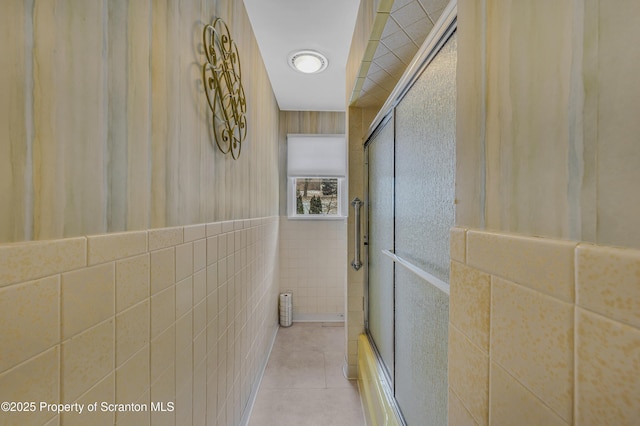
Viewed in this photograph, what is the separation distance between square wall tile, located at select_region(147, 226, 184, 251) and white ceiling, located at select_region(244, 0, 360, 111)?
1.58m

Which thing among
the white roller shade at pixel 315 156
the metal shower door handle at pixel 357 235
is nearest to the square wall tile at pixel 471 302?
the metal shower door handle at pixel 357 235

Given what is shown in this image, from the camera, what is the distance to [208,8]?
1124 mm

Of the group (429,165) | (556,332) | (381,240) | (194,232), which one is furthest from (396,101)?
(556,332)

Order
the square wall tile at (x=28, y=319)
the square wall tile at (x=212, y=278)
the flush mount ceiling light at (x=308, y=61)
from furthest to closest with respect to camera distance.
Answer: the flush mount ceiling light at (x=308, y=61)
the square wall tile at (x=212, y=278)
the square wall tile at (x=28, y=319)

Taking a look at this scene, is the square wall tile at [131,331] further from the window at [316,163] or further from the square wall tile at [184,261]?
the window at [316,163]

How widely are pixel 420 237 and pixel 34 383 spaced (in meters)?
1.04

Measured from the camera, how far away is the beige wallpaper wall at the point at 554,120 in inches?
9.9

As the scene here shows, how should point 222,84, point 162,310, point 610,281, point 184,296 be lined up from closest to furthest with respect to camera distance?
point 610,281 < point 162,310 < point 184,296 < point 222,84

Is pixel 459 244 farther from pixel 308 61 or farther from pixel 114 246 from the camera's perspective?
pixel 308 61

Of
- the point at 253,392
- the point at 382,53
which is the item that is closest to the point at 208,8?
the point at 382,53

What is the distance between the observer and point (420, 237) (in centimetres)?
99

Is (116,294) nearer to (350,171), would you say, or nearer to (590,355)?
(590,355)

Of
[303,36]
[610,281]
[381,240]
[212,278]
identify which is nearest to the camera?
[610,281]

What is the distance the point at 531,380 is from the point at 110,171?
0.84 meters
